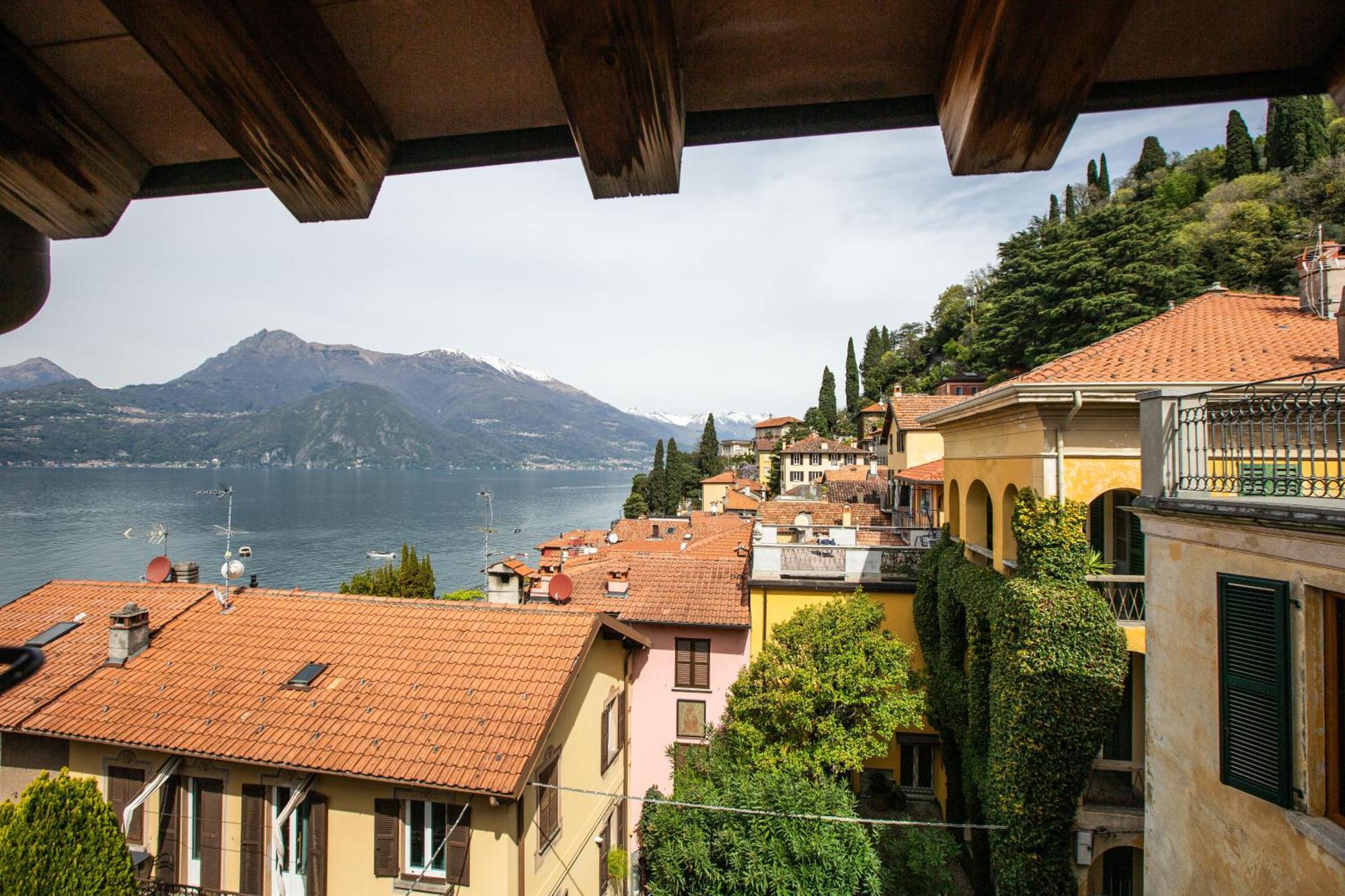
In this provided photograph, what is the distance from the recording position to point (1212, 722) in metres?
4.93

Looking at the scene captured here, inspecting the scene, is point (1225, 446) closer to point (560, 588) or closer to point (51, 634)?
point (560, 588)

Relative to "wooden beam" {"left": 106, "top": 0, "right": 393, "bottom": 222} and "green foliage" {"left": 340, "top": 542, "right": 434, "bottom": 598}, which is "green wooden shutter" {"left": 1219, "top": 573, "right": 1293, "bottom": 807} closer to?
"wooden beam" {"left": 106, "top": 0, "right": 393, "bottom": 222}

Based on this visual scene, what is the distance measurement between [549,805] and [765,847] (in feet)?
12.5

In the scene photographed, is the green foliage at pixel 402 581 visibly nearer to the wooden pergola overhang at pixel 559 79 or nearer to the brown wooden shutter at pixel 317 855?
the brown wooden shutter at pixel 317 855

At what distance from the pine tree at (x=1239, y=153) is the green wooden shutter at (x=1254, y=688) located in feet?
191

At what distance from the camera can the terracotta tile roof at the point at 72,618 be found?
1136 centimetres

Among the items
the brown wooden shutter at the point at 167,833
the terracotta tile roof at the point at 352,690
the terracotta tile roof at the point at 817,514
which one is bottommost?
the brown wooden shutter at the point at 167,833

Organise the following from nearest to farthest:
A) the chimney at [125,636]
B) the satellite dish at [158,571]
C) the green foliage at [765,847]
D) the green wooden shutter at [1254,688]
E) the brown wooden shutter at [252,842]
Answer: the green wooden shutter at [1254,688] → the brown wooden shutter at [252,842] → the green foliage at [765,847] → the chimney at [125,636] → the satellite dish at [158,571]

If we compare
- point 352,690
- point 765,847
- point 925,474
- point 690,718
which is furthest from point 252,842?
point 925,474

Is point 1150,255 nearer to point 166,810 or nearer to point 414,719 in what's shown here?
point 414,719

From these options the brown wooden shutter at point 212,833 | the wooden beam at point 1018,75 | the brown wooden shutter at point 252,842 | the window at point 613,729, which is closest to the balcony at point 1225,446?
the wooden beam at point 1018,75

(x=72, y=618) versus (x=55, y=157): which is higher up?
(x=55, y=157)

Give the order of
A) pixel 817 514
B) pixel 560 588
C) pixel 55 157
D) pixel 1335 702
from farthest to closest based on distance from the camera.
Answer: pixel 817 514, pixel 560 588, pixel 1335 702, pixel 55 157

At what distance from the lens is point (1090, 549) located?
9.70 m
